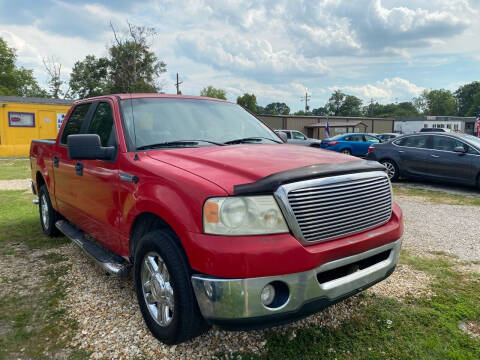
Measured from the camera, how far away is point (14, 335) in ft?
9.07

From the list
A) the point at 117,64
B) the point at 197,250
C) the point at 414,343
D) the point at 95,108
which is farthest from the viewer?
the point at 117,64

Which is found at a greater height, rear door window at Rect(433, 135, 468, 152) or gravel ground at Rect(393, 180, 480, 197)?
rear door window at Rect(433, 135, 468, 152)

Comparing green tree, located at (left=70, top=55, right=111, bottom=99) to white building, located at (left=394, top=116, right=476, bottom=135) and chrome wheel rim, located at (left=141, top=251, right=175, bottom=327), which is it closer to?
white building, located at (left=394, top=116, right=476, bottom=135)

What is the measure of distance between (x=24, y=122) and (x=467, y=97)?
12552 centimetres

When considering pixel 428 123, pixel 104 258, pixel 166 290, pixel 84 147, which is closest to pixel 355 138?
pixel 104 258

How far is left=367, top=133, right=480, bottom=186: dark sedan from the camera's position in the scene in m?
8.83

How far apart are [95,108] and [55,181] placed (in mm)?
1318

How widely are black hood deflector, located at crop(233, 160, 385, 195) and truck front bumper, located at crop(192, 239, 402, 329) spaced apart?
0.50m

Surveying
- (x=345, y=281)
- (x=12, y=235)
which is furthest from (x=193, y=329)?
(x=12, y=235)

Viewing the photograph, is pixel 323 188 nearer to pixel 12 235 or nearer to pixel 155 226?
pixel 155 226

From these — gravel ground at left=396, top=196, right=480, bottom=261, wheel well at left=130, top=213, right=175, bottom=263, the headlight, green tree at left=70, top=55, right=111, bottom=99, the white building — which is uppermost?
green tree at left=70, top=55, right=111, bottom=99

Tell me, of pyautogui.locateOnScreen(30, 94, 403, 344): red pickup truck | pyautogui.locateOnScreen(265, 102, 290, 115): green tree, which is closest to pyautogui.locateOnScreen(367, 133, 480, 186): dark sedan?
pyautogui.locateOnScreen(30, 94, 403, 344): red pickup truck

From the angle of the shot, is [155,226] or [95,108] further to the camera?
[95,108]

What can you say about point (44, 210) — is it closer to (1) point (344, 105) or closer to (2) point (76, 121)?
(2) point (76, 121)
